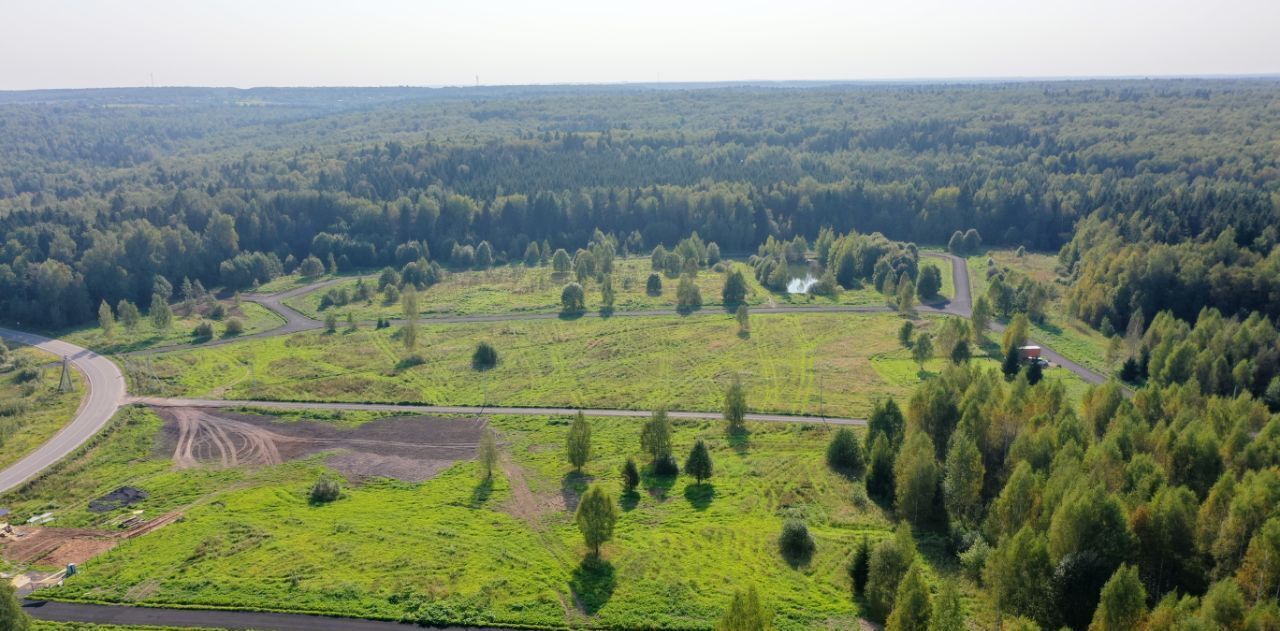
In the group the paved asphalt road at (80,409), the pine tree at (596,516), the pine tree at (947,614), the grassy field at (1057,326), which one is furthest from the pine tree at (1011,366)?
the paved asphalt road at (80,409)

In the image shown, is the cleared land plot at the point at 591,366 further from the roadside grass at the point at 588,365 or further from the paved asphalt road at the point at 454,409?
the paved asphalt road at the point at 454,409

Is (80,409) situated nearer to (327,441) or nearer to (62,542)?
(327,441)

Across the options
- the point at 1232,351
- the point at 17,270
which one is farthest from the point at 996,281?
the point at 17,270

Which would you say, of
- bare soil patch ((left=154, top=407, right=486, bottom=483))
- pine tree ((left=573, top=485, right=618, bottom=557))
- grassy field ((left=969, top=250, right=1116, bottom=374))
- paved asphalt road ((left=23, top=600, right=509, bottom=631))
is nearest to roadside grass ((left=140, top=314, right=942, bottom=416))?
bare soil patch ((left=154, top=407, right=486, bottom=483))

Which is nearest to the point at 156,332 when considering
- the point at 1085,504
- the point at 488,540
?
the point at 488,540

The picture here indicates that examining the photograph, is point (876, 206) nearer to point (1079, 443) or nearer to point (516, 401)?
point (516, 401)

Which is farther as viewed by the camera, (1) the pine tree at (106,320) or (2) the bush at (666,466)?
(1) the pine tree at (106,320)
